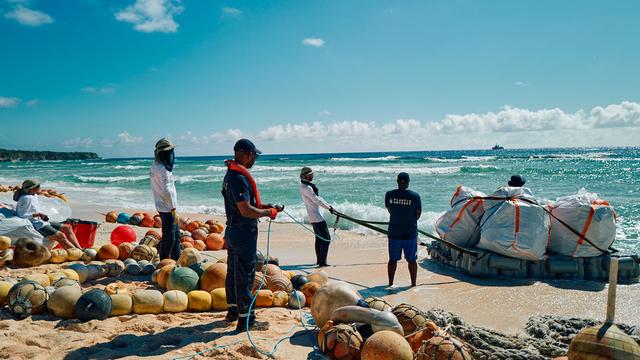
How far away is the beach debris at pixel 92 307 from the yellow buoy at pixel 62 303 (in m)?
0.13

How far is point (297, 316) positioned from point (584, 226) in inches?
205

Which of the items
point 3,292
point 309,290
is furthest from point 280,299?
point 3,292

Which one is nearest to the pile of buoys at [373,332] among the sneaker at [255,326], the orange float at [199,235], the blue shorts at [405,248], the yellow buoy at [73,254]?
the sneaker at [255,326]

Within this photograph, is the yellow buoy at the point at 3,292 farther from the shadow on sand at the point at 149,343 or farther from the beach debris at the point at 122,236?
the beach debris at the point at 122,236

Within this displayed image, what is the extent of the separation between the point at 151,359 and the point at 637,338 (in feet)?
15.6

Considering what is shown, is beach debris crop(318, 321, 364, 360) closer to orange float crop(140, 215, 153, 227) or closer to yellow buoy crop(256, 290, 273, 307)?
yellow buoy crop(256, 290, 273, 307)

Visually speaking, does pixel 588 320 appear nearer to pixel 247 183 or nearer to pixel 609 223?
pixel 609 223

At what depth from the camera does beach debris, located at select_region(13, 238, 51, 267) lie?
7.04 meters

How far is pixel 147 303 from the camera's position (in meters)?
5.25

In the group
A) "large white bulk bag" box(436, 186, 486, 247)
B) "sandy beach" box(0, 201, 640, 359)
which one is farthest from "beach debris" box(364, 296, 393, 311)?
"large white bulk bag" box(436, 186, 486, 247)

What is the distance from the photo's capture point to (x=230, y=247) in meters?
4.69

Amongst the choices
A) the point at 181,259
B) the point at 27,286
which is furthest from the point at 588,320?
the point at 27,286

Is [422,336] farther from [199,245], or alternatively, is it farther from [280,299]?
[199,245]

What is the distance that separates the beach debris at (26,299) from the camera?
4965 mm
